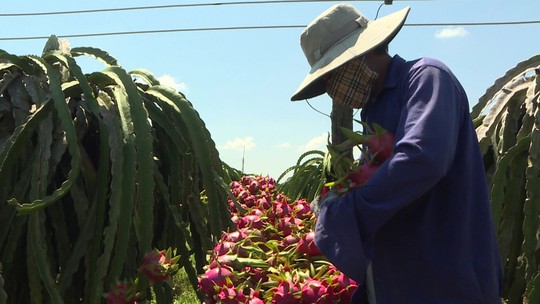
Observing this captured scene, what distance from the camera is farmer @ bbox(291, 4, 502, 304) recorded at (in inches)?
61.6

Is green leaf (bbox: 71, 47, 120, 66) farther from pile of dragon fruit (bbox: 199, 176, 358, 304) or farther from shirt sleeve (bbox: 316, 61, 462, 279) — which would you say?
shirt sleeve (bbox: 316, 61, 462, 279)

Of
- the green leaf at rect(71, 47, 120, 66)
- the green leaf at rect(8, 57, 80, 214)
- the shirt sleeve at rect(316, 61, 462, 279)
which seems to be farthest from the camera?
the green leaf at rect(71, 47, 120, 66)

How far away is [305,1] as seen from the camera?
12.7m

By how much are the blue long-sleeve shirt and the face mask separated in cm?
4

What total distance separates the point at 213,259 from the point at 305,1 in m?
11.4

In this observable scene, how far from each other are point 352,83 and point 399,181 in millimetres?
397

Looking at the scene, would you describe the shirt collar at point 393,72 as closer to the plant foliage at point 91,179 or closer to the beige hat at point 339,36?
the beige hat at point 339,36

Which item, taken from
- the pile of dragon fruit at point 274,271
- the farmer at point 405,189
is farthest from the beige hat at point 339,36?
the pile of dragon fruit at point 274,271

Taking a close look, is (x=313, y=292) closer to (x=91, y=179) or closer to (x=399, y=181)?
(x=399, y=181)

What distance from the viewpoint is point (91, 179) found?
7.99 ft

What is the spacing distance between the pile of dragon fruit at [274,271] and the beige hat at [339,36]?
1.34 ft

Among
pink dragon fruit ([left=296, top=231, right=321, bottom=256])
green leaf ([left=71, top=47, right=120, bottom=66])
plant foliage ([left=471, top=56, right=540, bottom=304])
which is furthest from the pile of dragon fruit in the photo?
green leaf ([left=71, top=47, right=120, bottom=66])

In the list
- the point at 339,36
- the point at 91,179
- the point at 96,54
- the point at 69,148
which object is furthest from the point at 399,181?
the point at 96,54

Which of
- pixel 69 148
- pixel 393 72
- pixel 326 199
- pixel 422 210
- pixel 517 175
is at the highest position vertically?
pixel 69 148
